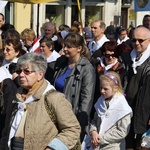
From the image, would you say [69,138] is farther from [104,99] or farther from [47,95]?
[104,99]

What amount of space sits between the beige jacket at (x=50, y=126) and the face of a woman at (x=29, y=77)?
0.77 feet

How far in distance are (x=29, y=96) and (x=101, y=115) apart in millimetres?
1963

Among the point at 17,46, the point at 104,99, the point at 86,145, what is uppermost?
the point at 17,46

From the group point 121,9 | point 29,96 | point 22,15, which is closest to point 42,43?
point 29,96

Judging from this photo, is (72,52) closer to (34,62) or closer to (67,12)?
(34,62)

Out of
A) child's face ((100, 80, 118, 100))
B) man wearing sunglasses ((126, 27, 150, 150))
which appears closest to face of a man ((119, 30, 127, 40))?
man wearing sunglasses ((126, 27, 150, 150))

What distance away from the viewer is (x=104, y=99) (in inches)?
272

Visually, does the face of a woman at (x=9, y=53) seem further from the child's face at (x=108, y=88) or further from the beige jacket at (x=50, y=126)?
the beige jacket at (x=50, y=126)

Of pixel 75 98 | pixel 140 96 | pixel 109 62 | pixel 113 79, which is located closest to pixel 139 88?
pixel 140 96

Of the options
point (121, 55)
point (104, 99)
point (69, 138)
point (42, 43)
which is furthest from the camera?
point (42, 43)

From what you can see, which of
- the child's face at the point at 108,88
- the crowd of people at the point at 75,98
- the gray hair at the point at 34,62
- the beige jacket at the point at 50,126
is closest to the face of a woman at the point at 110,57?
the crowd of people at the point at 75,98

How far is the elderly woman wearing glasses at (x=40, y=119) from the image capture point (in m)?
4.97

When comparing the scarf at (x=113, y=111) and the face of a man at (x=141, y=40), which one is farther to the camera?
the face of a man at (x=141, y=40)

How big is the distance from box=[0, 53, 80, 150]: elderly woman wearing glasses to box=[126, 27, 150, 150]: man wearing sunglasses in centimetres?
199
